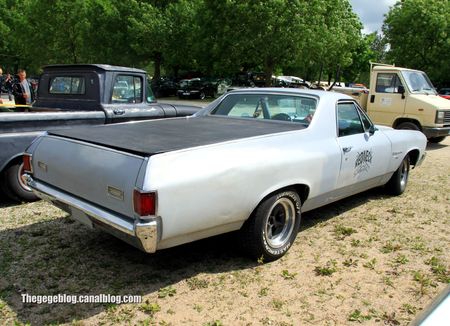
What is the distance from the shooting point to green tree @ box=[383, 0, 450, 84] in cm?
3391

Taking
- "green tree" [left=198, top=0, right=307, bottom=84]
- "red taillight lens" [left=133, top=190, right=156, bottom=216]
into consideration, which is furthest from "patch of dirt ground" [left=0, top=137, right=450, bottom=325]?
"green tree" [left=198, top=0, right=307, bottom=84]

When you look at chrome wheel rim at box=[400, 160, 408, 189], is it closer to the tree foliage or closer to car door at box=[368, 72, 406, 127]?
car door at box=[368, 72, 406, 127]

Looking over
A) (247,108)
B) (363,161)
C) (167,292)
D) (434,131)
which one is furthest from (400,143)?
(434,131)

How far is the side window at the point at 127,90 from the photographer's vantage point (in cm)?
638

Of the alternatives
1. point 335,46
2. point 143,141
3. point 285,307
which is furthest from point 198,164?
point 335,46

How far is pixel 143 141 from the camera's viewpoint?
343 centimetres

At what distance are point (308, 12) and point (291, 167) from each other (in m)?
24.6

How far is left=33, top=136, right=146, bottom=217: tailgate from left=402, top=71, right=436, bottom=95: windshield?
9048 millimetres

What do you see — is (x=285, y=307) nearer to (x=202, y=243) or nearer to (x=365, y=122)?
(x=202, y=243)

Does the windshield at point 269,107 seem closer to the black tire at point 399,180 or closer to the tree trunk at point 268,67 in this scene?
the black tire at point 399,180

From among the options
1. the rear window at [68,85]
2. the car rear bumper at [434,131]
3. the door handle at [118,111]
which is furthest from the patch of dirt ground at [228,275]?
the car rear bumper at [434,131]

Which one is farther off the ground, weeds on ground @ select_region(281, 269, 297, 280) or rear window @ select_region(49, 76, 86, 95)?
rear window @ select_region(49, 76, 86, 95)

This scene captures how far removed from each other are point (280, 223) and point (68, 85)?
13.9 feet

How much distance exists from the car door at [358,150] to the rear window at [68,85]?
3760mm
